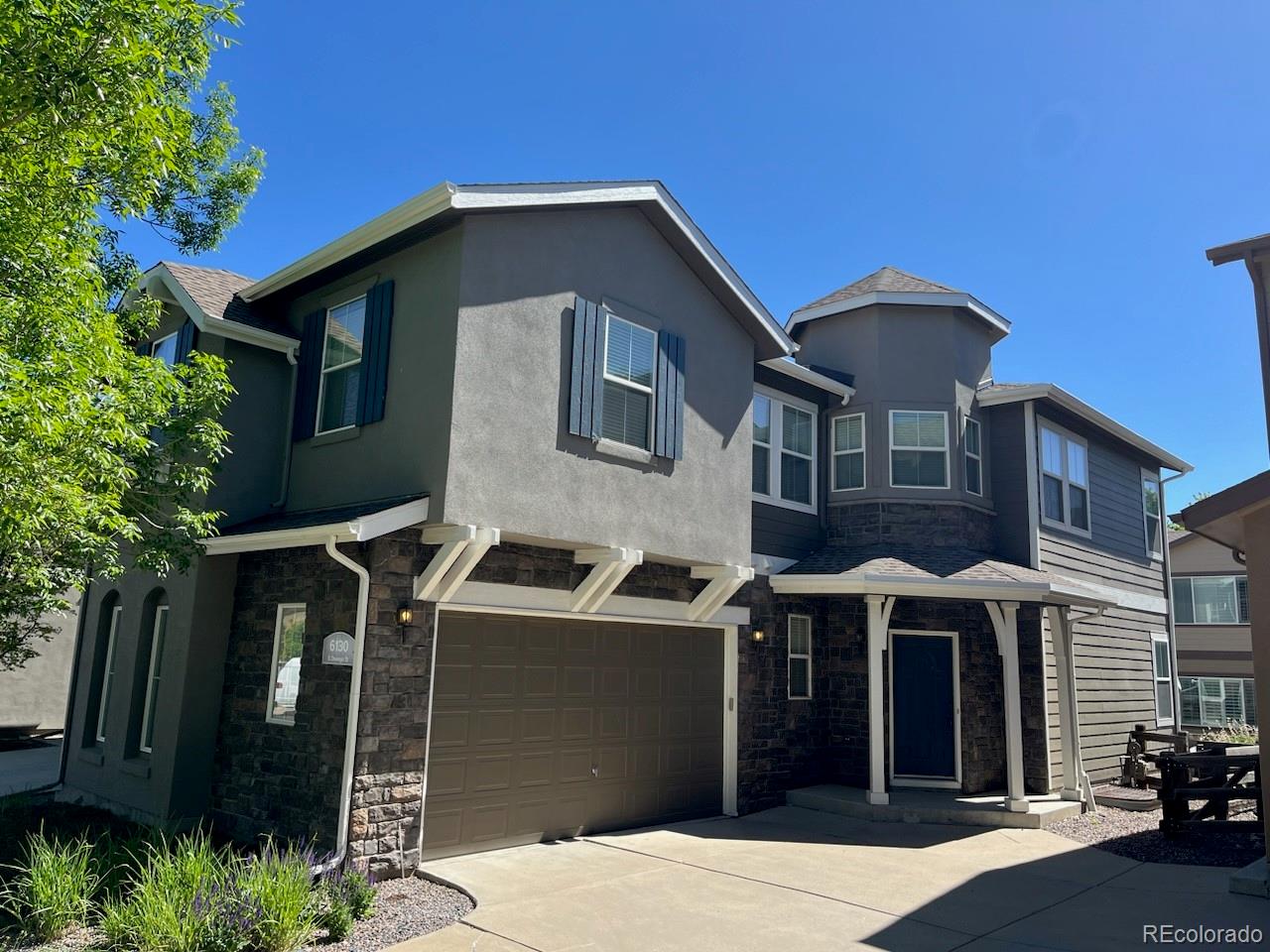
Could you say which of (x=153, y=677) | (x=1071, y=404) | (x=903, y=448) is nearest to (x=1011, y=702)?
(x=903, y=448)

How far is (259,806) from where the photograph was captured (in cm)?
841

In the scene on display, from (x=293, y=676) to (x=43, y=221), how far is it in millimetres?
4445

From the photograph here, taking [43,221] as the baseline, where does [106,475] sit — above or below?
below

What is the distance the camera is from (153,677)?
33.1 feet

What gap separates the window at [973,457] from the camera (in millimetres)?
13250

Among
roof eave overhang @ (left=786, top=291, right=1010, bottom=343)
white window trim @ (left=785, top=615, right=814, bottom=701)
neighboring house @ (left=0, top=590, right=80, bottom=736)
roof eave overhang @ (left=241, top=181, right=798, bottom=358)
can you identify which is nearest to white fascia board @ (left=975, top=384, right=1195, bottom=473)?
roof eave overhang @ (left=786, top=291, right=1010, bottom=343)

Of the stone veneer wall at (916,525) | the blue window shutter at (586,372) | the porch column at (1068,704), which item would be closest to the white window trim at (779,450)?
the stone veneer wall at (916,525)

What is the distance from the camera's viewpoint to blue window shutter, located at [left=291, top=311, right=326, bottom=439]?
31.7 ft

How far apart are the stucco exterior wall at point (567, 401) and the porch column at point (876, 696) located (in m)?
1.96

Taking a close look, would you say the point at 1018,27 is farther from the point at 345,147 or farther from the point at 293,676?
the point at 293,676

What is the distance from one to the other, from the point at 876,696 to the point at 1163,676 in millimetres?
9260

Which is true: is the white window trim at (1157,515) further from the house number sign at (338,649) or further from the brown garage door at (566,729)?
the house number sign at (338,649)

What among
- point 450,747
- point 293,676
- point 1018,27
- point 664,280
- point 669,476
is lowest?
point 450,747

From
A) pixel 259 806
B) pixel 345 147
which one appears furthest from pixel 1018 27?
pixel 259 806
